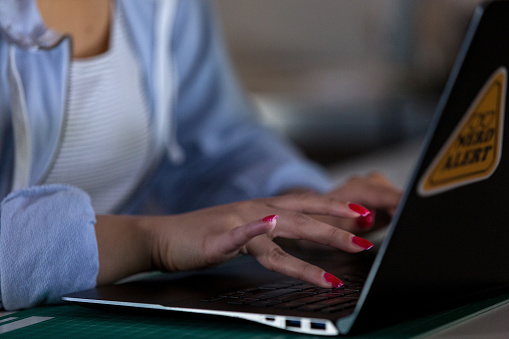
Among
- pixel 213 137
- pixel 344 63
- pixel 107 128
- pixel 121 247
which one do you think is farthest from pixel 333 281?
pixel 344 63

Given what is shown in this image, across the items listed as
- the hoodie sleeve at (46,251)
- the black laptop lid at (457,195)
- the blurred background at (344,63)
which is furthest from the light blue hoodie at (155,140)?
the blurred background at (344,63)

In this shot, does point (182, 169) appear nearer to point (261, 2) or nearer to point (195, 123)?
point (195, 123)

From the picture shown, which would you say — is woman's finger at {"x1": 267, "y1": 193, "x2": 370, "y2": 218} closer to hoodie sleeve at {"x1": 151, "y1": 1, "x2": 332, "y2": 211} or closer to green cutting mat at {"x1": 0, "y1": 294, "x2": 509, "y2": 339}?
green cutting mat at {"x1": 0, "y1": 294, "x2": 509, "y2": 339}

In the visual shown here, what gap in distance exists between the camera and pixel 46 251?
448 mm

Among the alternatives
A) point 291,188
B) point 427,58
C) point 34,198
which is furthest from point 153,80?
point 427,58

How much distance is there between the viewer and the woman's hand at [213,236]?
0.45m

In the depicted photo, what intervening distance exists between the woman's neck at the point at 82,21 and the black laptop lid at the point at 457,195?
1.59ft

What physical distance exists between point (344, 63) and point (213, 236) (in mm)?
2806

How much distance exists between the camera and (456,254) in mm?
362

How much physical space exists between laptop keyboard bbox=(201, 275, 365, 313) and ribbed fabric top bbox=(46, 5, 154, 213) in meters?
0.39

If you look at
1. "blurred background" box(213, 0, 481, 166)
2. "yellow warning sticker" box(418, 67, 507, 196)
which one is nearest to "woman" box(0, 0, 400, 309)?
"yellow warning sticker" box(418, 67, 507, 196)

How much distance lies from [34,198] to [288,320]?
0.24 meters

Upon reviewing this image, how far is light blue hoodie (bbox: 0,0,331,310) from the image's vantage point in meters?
0.45

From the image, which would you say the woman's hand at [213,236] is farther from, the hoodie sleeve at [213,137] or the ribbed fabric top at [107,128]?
the hoodie sleeve at [213,137]
